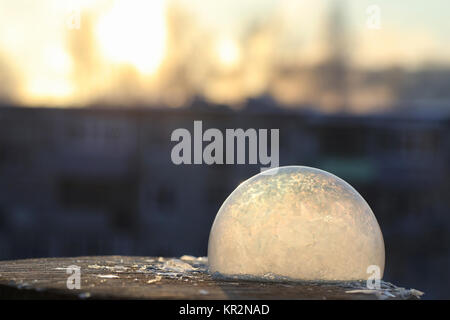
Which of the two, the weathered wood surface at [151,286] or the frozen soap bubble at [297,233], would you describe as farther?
the frozen soap bubble at [297,233]

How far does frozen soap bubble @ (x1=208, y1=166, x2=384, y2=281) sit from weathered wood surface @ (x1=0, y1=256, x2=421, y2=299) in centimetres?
14

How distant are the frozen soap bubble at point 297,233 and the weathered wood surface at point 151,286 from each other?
14cm

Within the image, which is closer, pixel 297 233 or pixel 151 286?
pixel 151 286

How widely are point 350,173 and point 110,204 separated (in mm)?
10974

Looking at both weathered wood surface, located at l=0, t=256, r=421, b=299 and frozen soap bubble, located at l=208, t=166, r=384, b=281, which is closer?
weathered wood surface, located at l=0, t=256, r=421, b=299

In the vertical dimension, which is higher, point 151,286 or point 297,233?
point 297,233

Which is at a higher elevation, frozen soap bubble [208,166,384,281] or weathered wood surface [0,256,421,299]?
frozen soap bubble [208,166,384,281]

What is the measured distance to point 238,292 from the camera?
211 inches

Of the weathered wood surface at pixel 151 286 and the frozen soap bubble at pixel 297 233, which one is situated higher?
the frozen soap bubble at pixel 297 233

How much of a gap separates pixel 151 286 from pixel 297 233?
1331 mm

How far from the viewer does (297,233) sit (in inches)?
230

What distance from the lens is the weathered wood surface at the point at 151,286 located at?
516cm

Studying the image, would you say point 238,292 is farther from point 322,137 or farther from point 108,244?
point 322,137

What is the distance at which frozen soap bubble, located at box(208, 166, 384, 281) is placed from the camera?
5852mm
